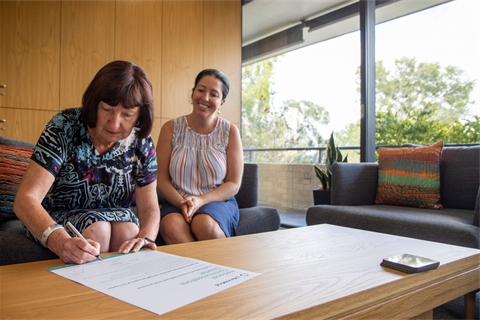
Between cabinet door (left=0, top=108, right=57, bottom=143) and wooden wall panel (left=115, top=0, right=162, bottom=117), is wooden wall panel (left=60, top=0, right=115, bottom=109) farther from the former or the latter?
cabinet door (left=0, top=108, right=57, bottom=143)

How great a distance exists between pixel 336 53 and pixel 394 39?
66 centimetres

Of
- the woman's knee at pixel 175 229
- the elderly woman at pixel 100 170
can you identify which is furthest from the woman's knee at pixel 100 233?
the woman's knee at pixel 175 229

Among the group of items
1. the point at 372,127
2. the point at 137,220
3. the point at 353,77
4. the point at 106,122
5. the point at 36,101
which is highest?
the point at 353,77

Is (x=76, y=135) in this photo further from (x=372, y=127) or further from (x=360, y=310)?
(x=372, y=127)

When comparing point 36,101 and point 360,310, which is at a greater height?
point 36,101

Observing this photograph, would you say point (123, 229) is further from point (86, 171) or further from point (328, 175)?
point (328, 175)

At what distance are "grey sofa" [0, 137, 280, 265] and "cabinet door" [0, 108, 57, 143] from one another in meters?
1.26

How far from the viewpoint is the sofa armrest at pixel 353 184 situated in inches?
97.2

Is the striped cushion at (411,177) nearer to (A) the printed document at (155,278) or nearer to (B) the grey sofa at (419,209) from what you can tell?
(B) the grey sofa at (419,209)

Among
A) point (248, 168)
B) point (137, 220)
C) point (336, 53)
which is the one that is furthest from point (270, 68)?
point (137, 220)

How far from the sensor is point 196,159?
2012 millimetres

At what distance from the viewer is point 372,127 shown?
3.31m

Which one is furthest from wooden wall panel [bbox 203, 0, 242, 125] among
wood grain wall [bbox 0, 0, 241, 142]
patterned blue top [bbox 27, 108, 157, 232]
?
patterned blue top [bbox 27, 108, 157, 232]

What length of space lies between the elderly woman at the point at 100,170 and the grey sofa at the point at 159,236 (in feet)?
0.15
